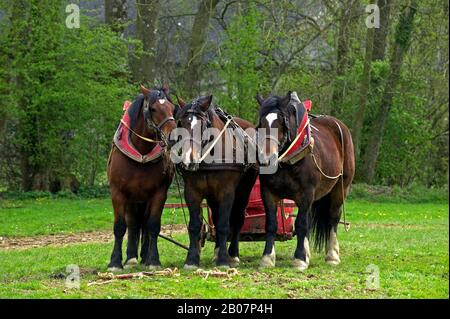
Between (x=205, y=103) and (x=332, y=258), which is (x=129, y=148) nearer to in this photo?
(x=205, y=103)

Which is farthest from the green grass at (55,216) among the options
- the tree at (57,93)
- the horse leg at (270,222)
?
the horse leg at (270,222)

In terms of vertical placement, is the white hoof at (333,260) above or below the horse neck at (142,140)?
below

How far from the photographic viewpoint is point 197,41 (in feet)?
88.5

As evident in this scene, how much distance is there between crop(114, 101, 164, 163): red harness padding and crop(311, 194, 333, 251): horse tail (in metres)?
2.94

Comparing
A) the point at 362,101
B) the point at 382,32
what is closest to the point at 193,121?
the point at 362,101

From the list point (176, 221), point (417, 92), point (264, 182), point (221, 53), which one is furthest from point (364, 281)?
point (417, 92)

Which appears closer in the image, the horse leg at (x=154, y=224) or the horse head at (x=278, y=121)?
the horse head at (x=278, y=121)

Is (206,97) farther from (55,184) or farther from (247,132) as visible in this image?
(55,184)

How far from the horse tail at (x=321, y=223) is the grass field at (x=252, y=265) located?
0.85 ft

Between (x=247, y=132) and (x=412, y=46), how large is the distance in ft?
64.3

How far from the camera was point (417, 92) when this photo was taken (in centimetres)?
2891

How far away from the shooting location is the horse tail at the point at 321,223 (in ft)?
39.0

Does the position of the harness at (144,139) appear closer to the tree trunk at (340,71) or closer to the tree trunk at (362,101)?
the tree trunk at (362,101)

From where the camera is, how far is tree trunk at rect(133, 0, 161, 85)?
25300 millimetres
